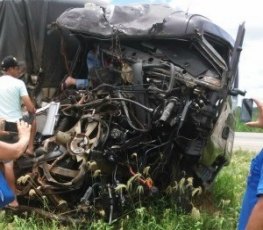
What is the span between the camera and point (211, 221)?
596 centimetres

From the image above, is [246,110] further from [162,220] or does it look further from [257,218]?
[162,220]

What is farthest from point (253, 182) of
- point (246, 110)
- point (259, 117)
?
point (246, 110)

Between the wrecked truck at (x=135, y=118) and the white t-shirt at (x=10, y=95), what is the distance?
0.39 m

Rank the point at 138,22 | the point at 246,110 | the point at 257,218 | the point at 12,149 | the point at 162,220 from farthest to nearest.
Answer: the point at 138,22 → the point at 162,220 → the point at 12,149 → the point at 246,110 → the point at 257,218

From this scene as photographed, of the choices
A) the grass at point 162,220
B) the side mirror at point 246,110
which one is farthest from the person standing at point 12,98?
the side mirror at point 246,110

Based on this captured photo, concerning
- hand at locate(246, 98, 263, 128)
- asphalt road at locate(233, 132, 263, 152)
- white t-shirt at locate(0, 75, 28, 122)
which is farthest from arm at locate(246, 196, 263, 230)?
asphalt road at locate(233, 132, 263, 152)

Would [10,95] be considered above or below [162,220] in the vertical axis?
above

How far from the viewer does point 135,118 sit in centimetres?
619

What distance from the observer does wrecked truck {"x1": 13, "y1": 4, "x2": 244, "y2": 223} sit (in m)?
6.00

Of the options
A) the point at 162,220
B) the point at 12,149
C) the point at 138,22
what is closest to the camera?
the point at 12,149

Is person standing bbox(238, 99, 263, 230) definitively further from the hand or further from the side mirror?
the side mirror

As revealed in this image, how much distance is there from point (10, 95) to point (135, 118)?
62.4 inches

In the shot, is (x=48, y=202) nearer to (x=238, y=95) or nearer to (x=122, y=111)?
(x=122, y=111)

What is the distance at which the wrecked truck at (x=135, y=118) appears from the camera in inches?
236
